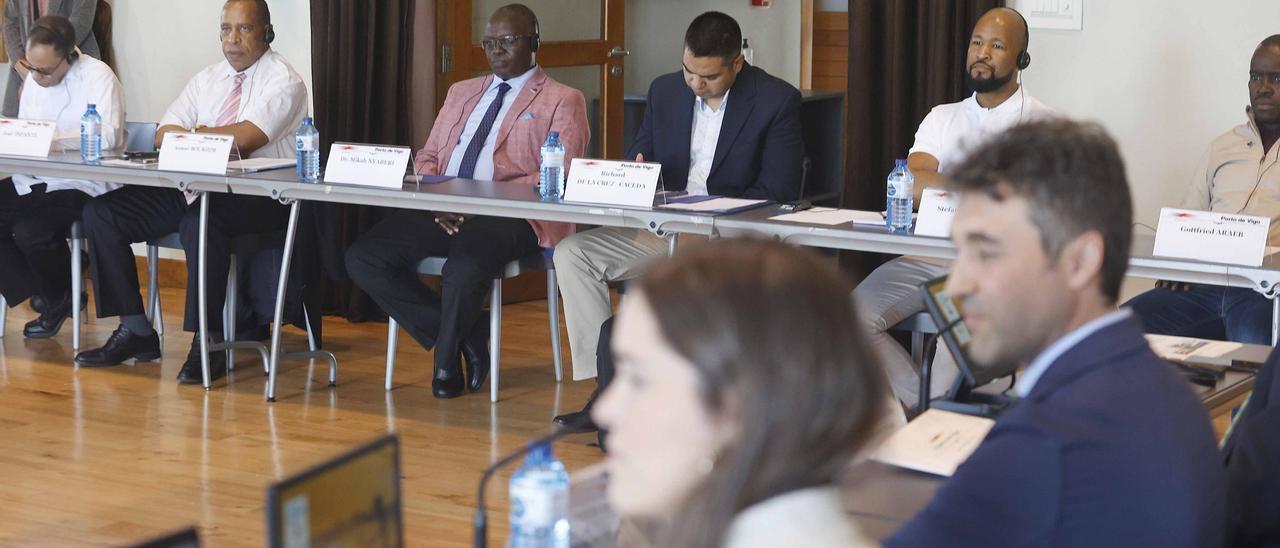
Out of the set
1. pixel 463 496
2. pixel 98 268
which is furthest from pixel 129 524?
pixel 98 268

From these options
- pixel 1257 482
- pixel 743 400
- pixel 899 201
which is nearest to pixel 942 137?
pixel 899 201

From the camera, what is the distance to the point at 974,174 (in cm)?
153

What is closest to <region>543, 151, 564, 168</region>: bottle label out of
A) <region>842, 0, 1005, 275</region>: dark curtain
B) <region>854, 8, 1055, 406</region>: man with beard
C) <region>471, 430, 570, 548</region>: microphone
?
<region>854, 8, 1055, 406</region>: man with beard

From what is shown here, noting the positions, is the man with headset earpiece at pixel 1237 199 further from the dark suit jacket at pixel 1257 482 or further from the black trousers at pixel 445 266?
the dark suit jacket at pixel 1257 482

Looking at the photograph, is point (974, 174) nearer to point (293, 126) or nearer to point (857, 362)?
point (857, 362)

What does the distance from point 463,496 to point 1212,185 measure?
7.54 feet

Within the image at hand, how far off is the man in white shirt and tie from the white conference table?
0.19 meters

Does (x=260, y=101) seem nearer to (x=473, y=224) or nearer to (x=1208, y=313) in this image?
(x=473, y=224)

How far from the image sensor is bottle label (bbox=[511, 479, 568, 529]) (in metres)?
1.51

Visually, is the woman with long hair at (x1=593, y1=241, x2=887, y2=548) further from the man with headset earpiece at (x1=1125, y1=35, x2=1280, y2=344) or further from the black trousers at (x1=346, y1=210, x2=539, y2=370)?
the black trousers at (x1=346, y1=210, x2=539, y2=370)

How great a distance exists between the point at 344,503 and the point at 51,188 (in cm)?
421

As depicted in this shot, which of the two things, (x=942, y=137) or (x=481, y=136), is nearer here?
(x=942, y=137)

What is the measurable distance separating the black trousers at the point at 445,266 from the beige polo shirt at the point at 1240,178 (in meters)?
1.95

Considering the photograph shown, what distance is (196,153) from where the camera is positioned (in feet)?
14.4
